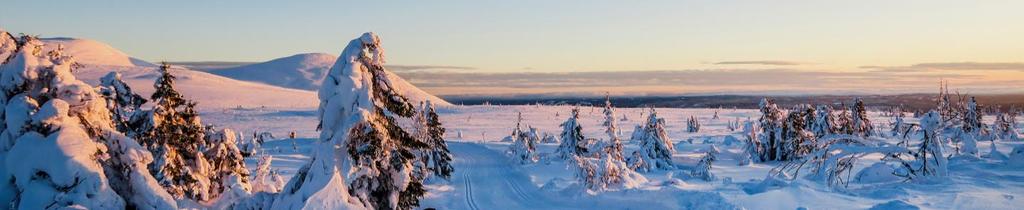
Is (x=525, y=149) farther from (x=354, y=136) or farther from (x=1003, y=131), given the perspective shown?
(x=1003, y=131)

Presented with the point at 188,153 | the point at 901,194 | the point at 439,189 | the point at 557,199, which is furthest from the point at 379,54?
Result: the point at 439,189

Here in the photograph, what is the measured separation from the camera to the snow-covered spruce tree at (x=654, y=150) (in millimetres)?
35375

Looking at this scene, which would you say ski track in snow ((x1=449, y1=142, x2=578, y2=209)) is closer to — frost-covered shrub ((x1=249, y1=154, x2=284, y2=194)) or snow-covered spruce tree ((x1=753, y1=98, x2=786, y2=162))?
frost-covered shrub ((x1=249, y1=154, x2=284, y2=194))

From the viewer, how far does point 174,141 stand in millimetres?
13039

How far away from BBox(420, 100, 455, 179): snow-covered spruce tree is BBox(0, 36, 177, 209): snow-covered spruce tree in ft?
75.6

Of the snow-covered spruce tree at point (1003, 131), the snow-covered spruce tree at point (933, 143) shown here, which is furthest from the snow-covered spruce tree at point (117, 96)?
the snow-covered spruce tree at point (1003, 131)

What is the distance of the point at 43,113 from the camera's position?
729cm

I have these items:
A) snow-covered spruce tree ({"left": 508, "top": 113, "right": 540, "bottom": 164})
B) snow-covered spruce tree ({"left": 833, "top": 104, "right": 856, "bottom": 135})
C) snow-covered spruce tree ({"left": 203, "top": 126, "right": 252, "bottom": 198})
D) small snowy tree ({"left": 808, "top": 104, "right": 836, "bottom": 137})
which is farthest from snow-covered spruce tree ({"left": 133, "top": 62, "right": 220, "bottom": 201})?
snow-covered spruce tree ({"left": 833, "top": 104, "right": 856, "bottom": 135})

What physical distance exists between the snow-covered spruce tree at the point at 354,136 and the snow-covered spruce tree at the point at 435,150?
20.8 meters

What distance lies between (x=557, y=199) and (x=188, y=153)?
46.4ft

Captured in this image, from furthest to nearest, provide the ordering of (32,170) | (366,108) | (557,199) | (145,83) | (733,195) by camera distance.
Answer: (145,83)
(557,199)
(733,195)
(366,108)
(32,170)

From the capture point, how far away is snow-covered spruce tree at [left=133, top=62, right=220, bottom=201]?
12359 mm

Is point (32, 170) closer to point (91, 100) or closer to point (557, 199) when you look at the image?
point (91, 100)

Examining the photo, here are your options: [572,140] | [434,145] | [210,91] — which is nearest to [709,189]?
[572,140]
